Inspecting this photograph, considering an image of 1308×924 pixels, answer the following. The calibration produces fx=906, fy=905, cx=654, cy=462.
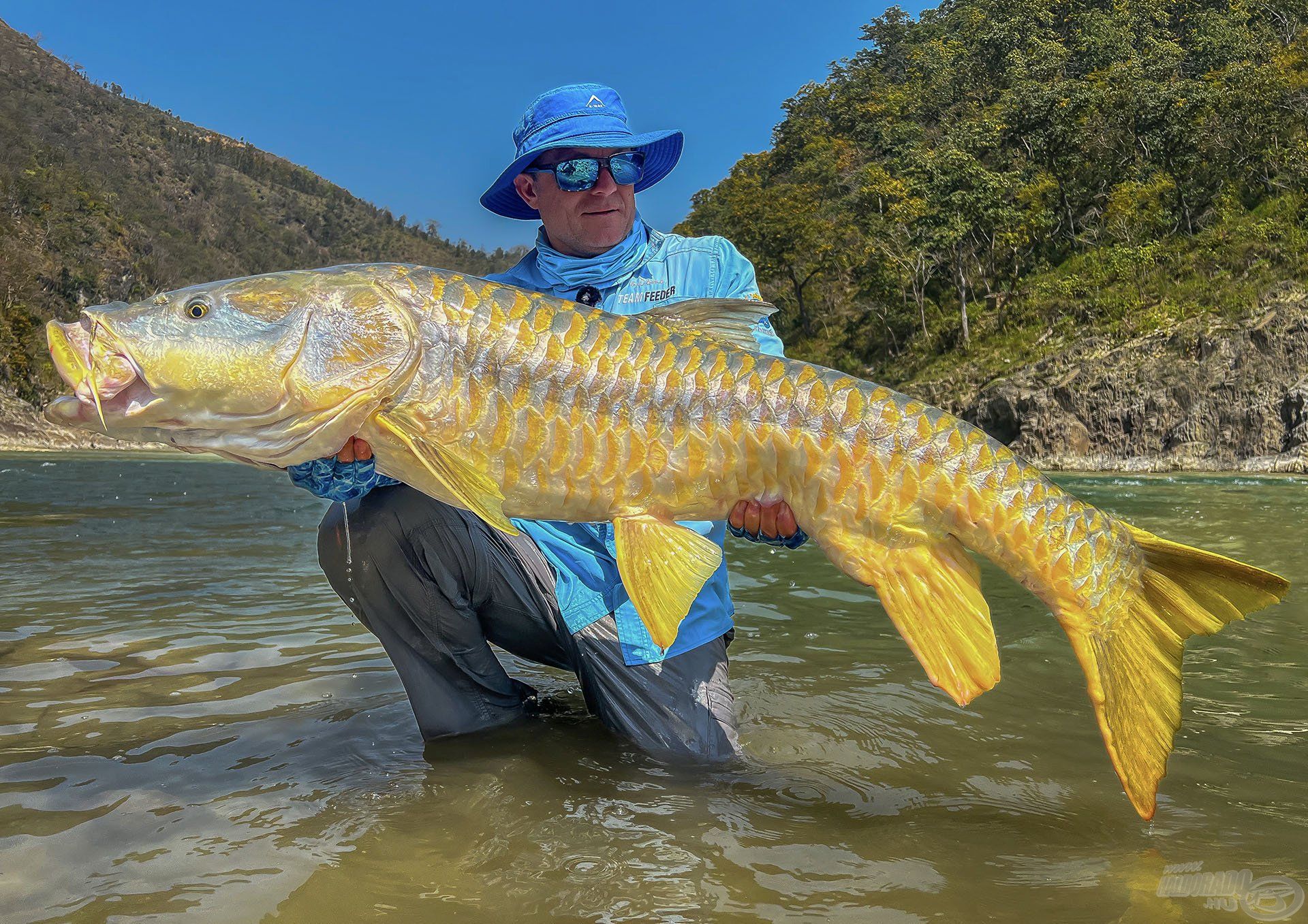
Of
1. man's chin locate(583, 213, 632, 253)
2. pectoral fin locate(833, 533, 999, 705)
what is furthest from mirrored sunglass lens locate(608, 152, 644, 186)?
pectoral fin locate(833, 533, 999, 705)

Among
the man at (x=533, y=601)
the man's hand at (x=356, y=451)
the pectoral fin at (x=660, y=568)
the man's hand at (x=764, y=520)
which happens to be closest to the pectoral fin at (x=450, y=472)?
the man's hand at (x=356, y=451)

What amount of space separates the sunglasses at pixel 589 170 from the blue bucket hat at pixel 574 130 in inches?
2.8

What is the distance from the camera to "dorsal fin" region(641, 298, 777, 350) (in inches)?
121

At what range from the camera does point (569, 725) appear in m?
3.74

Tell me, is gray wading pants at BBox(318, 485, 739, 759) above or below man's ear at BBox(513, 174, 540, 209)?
below

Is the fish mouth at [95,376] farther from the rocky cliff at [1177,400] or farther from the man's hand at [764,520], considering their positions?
the rocky cliff at [1177,400]

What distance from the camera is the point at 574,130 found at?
398 cm

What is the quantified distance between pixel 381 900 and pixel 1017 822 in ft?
6.09

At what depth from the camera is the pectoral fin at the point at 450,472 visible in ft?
8.90

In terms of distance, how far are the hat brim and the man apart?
15mm

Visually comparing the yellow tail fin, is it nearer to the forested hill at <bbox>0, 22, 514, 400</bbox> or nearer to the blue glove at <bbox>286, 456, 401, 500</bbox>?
the blue glove at <bbox>286, 456, 401, 500</bbox>

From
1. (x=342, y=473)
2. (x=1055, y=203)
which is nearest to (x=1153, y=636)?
(x=342, y=473)

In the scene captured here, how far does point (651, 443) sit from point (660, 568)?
1.27 feet

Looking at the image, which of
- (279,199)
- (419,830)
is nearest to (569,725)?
(419,830)
